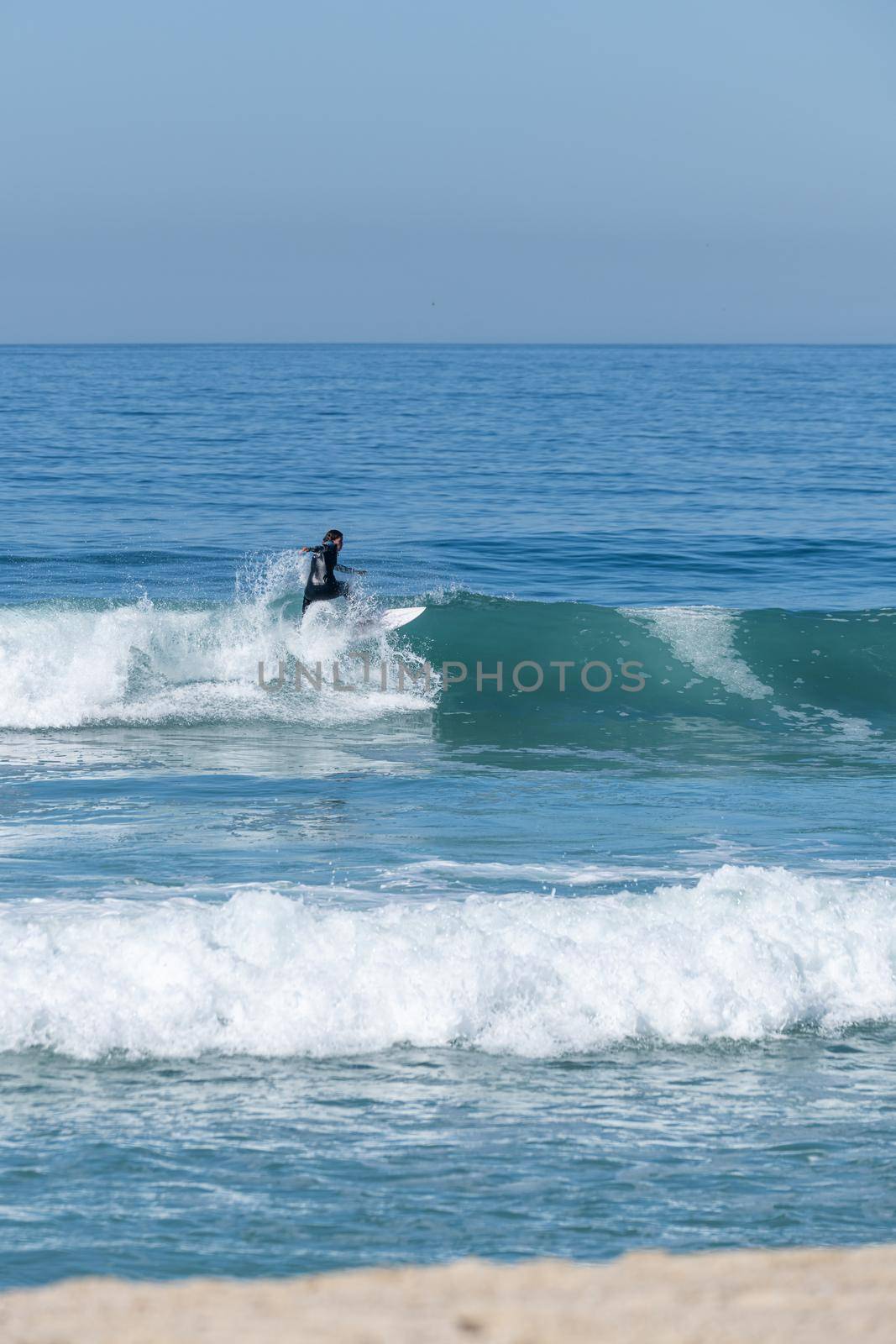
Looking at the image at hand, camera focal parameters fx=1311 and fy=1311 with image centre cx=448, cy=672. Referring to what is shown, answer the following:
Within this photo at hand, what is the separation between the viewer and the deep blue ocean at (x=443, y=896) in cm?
530

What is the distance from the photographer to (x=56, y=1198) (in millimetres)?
5191

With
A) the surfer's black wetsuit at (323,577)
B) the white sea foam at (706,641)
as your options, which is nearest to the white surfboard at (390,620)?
the surfer's black wetsuit at (323,577)

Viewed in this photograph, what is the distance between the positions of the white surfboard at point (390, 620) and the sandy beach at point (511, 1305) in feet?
42.5

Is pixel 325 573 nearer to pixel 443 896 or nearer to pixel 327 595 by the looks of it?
pixel 327 595

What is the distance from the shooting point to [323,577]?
50.1 ft

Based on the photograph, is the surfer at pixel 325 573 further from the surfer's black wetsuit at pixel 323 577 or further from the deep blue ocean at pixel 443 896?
the deep blue ocean at pixel 443 896

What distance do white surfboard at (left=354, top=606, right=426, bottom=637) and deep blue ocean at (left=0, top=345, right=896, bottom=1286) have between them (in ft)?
0.42

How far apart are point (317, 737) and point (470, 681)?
10.5 feet

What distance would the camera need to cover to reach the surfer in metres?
15.1

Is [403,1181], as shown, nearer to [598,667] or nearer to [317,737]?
[317,737]

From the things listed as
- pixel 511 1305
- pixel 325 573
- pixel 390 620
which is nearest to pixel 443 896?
pixel 511 1305

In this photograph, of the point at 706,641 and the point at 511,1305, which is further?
the point at 706,641

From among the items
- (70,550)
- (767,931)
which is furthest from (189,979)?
(70,550)

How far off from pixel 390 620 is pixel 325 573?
280cm
